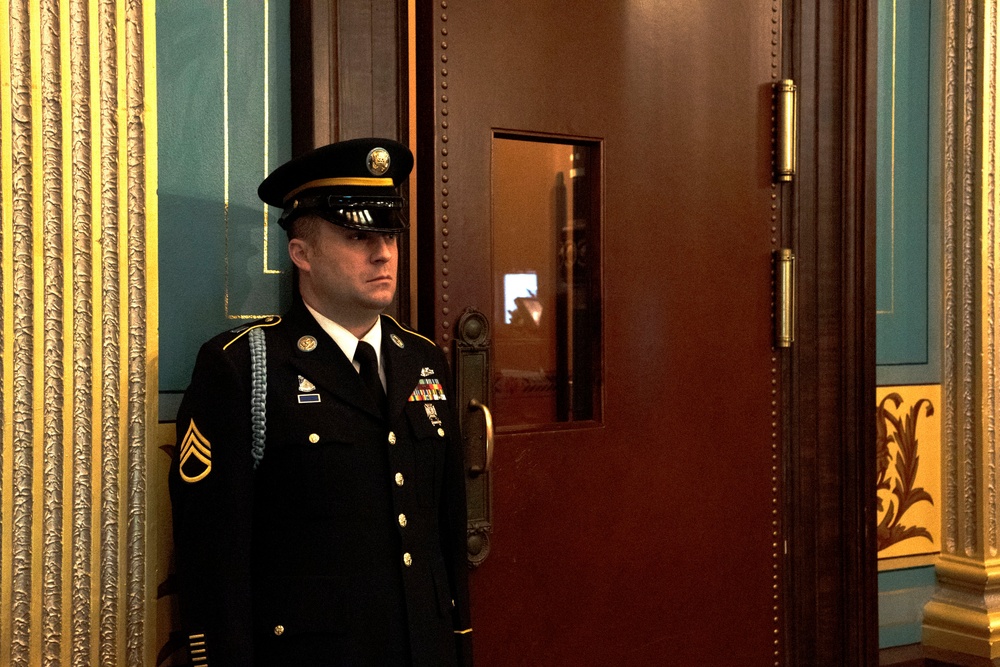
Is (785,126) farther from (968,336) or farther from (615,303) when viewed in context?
(968,336)

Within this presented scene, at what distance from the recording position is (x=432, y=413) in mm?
1792

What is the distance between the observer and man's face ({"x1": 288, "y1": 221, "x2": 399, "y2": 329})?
1669 millimetres

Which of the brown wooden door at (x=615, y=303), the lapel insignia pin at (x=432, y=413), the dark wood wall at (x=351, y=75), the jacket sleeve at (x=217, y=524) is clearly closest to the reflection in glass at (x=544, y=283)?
the brown wooden door at (x=615, y=303)

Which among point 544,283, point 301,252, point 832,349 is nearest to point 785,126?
point 832,349

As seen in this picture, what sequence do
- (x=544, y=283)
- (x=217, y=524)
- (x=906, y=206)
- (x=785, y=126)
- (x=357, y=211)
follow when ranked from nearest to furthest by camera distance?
(x=217, y=524) < (x=357, y=211) < (x=544, y=283) < (x=785, y=126) < (x=906, y=206)

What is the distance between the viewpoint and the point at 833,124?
254 centimetres

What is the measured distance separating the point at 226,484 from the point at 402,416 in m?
0.31

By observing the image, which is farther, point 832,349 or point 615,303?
point 832,349

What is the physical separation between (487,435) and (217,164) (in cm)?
68

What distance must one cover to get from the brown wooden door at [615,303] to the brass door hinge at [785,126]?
27 millimetres

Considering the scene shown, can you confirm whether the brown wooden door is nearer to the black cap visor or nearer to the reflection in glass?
the reflection in glass

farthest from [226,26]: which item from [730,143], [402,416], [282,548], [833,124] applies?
[833,124]

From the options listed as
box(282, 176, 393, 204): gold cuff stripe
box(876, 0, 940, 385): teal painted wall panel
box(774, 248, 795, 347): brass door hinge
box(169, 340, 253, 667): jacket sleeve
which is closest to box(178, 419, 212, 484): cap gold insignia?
box(169, 340, 253, 667): jacket sleeve

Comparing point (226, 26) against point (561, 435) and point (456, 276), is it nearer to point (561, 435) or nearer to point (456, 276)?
point (456, 276)
